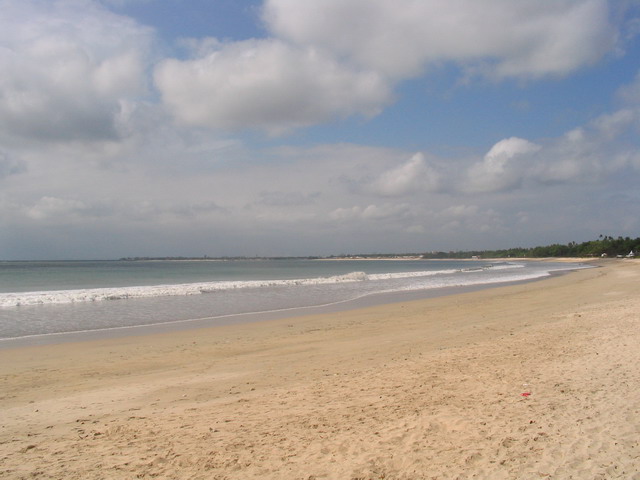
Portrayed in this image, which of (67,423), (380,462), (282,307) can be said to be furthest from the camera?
(282,307)

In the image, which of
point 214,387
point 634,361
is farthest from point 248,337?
point 634,361

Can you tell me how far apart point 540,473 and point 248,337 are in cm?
1048

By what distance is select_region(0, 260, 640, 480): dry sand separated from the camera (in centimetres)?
499

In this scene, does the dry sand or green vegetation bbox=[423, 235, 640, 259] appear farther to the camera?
green vegetation bbox=[423, 235, 640, 259]

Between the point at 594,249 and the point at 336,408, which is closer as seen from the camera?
the point at 336,408

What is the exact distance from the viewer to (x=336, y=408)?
6.73 metres

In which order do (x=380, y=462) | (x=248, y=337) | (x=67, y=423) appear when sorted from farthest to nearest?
(x=248, y=337) < (x=67, y=423) < (x=380, y=462)

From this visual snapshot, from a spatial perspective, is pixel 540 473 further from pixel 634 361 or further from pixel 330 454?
pixel 634 361

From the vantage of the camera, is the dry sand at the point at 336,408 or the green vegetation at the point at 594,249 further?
the green vegetation at the point at 594,249

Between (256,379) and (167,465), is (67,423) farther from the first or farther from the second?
(256,379)

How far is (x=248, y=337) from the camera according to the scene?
46.0ft

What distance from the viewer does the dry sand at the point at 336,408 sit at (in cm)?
499

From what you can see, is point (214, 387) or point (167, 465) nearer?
point (167, 465)

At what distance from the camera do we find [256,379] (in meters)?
8.70
